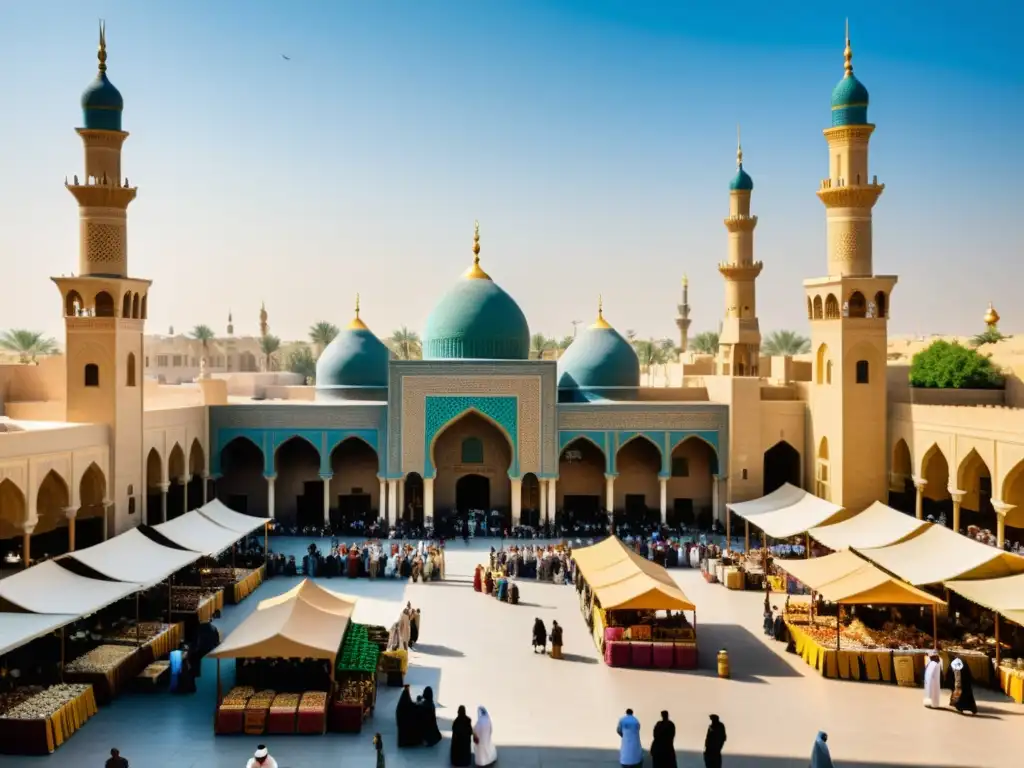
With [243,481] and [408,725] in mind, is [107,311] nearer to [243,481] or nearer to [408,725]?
[243,481]

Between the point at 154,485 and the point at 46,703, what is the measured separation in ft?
42.8

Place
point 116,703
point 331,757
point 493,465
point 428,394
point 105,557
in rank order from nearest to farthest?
point 331,757, point 116,703, point 105,557, point 428,394, point 493,465

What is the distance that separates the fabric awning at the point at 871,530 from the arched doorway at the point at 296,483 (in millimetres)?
15164

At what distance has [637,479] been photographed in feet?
97.5

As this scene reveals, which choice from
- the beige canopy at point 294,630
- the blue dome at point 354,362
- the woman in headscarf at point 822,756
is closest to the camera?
the woman in headscarf at point 822,756

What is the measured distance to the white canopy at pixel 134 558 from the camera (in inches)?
623

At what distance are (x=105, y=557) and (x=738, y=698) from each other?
1033 cm

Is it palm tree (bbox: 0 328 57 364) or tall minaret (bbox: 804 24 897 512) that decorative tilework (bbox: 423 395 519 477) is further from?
palm tree (bbox: 0 328 57 364)

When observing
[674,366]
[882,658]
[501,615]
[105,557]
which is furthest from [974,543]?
[674,366]

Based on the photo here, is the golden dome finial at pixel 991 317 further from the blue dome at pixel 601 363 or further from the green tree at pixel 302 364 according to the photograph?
the green tree at pixel 302 364

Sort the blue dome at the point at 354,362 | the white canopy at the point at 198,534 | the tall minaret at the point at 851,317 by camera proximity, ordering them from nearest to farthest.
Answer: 1. the white canopy at the point at 198,534
2. the tall minaret at the point at 851,317
3. the blue dome at the point at 354,362

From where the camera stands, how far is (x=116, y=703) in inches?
533

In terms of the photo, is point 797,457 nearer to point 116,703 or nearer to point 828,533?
point 828,533

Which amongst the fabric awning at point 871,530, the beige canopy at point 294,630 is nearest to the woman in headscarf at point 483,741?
the beige canopy at point 294,630
